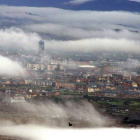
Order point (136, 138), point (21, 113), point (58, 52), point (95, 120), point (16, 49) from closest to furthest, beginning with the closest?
point (136, 138) < point (95, 120) < point (21, 113) < point (16, 49) < point (58, 52)

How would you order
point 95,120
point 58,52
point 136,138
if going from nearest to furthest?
point 136,138 < point 95,120 < point 58,52

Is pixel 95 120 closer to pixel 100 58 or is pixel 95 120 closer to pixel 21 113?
pixel 21 113

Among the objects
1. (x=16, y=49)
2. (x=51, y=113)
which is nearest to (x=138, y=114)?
(x=51, y=113)

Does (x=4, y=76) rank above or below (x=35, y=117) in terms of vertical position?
above

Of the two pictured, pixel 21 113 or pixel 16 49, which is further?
pixel 16 49

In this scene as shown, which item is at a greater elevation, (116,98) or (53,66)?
(53,66)

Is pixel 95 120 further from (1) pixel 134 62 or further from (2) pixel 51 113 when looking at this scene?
(1) pixel 134 62

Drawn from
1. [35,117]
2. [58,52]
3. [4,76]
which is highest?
[58,52]

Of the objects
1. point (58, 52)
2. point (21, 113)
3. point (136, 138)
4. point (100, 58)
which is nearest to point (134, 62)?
point (100, 58)

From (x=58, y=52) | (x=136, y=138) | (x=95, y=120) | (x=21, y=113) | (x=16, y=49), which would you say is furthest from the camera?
(x=58, y=52)
